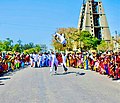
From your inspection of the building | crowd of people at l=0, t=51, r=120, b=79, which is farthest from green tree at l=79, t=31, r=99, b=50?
crowd of people at l=0, t=51, r=120, b=79

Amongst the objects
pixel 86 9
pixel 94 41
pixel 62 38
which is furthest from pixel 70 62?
pixel 86 9

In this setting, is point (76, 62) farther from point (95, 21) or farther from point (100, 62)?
point (95, 21)

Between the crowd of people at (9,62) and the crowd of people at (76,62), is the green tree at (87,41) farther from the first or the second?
the crowd of people at (9,62)

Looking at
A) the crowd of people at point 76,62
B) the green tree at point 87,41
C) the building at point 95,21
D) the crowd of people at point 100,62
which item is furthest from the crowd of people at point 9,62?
the building at point 95,21

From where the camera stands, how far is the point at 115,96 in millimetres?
10969

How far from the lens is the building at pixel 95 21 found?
149087 mm

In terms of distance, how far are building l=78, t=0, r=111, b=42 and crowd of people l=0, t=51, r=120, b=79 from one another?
113 m

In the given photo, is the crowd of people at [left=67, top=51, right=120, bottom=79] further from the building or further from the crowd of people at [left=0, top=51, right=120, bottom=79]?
the building

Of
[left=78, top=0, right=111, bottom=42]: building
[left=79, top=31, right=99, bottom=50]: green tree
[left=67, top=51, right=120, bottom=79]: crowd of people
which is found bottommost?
[left=67, top=51, right=120, bottom=79]: crowd of people

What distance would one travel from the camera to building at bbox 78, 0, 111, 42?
489 ft

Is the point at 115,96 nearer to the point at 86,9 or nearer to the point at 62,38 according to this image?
the point at 62,38

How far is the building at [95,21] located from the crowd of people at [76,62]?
369 ft

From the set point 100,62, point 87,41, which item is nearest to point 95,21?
point 87,41

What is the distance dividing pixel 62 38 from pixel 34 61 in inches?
462
